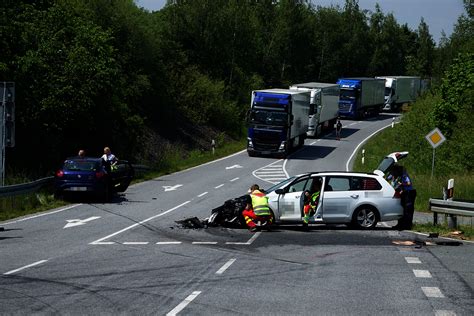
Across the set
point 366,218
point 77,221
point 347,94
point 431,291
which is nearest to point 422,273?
point 431,291

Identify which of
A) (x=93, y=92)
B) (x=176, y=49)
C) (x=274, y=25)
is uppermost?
(x=274, y=25)

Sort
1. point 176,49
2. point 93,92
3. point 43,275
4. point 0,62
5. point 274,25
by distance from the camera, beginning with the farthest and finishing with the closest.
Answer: point 274,25, point 176,49, point 93,92, point 0,62, point 43,275

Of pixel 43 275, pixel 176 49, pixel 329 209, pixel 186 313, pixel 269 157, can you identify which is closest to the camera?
pixel 186 313

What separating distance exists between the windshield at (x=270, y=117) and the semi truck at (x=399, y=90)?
46.2 metres

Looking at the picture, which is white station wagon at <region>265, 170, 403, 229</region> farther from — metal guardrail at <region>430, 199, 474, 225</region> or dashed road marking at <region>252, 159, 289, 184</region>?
dashed road marking at <region>252, 159, 289, 184</region>

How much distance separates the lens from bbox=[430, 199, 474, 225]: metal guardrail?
20.8 m

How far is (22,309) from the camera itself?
34.8 feet

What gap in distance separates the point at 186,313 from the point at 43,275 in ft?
13.0

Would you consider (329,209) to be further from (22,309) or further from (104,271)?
(22,309)

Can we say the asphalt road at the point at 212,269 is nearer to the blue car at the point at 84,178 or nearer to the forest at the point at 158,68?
the blue car at the point at 84,178

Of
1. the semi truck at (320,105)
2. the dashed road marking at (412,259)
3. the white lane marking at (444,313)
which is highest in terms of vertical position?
the semi truck at (320,105)

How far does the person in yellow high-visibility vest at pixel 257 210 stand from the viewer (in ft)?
66.6

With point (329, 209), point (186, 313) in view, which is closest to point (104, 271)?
point (186, 313)

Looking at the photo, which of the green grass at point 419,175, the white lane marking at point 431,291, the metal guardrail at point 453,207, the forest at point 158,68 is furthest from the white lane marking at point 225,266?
the forest at point 158,68
